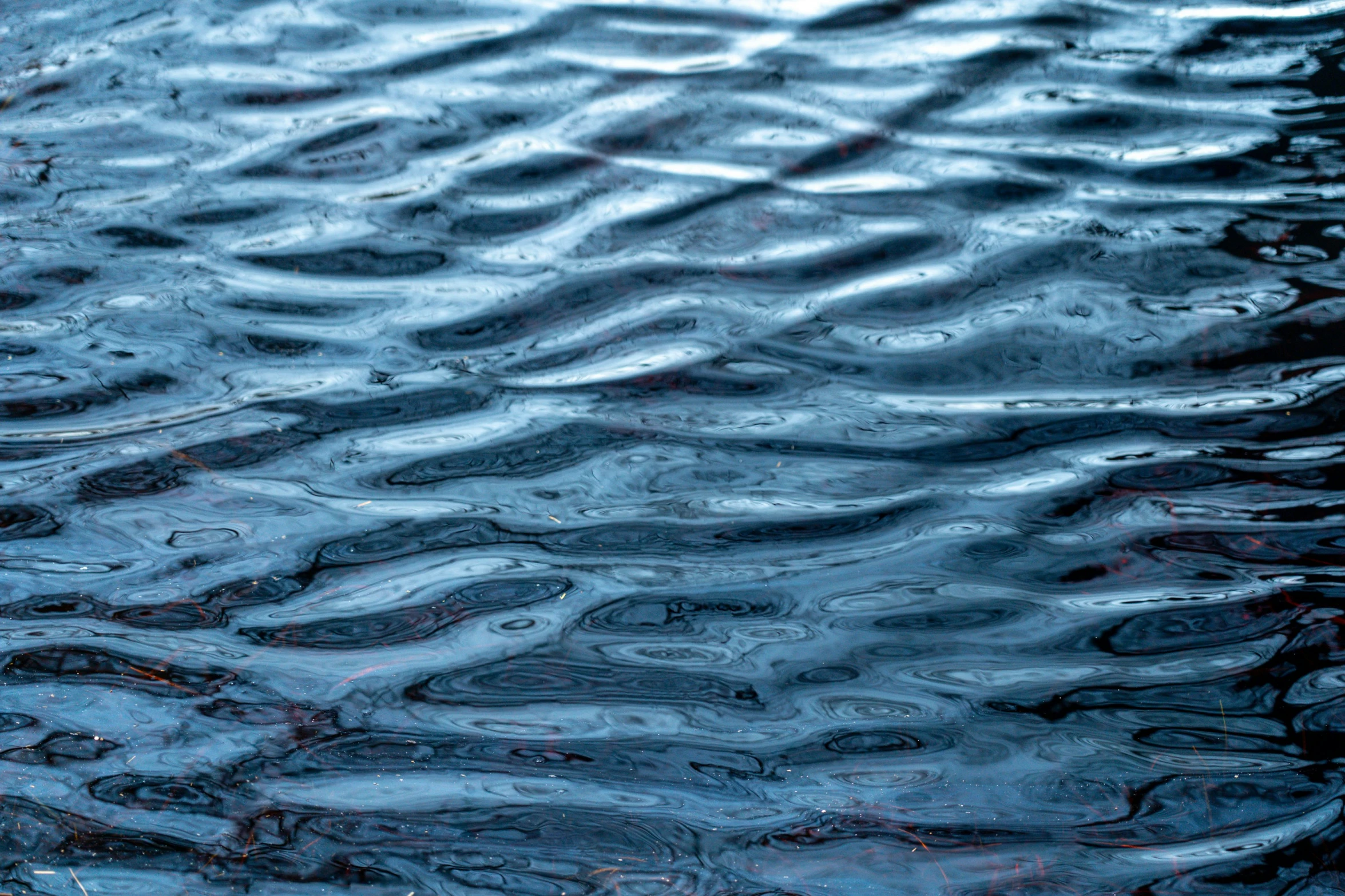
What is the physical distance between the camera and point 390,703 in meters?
1.80

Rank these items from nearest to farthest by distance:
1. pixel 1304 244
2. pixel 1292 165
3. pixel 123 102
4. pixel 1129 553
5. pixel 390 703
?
pixel 390 703, pixel 1129 553, pixel 1304 244, pixel 1292 165, pixel 123 102

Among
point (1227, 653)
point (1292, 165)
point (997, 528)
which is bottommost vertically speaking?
point (1227, 653)

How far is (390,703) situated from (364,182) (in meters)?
1.75

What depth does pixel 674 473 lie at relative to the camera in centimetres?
220

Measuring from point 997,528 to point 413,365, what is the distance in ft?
4.34

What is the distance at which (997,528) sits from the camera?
2.07 metres

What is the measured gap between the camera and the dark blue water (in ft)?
5.43

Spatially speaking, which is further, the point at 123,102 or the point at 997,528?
the point at 123,102

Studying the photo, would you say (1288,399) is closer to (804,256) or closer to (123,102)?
(804,256)

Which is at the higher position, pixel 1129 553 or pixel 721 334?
pixel 721 334

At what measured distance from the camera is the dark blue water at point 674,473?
1656 mm

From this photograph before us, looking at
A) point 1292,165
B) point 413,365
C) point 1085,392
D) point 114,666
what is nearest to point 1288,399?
point 1085,392

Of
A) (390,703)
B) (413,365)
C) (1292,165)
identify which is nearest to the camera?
(390,703)

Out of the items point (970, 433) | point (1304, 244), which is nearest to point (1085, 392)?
point (970, 433)
